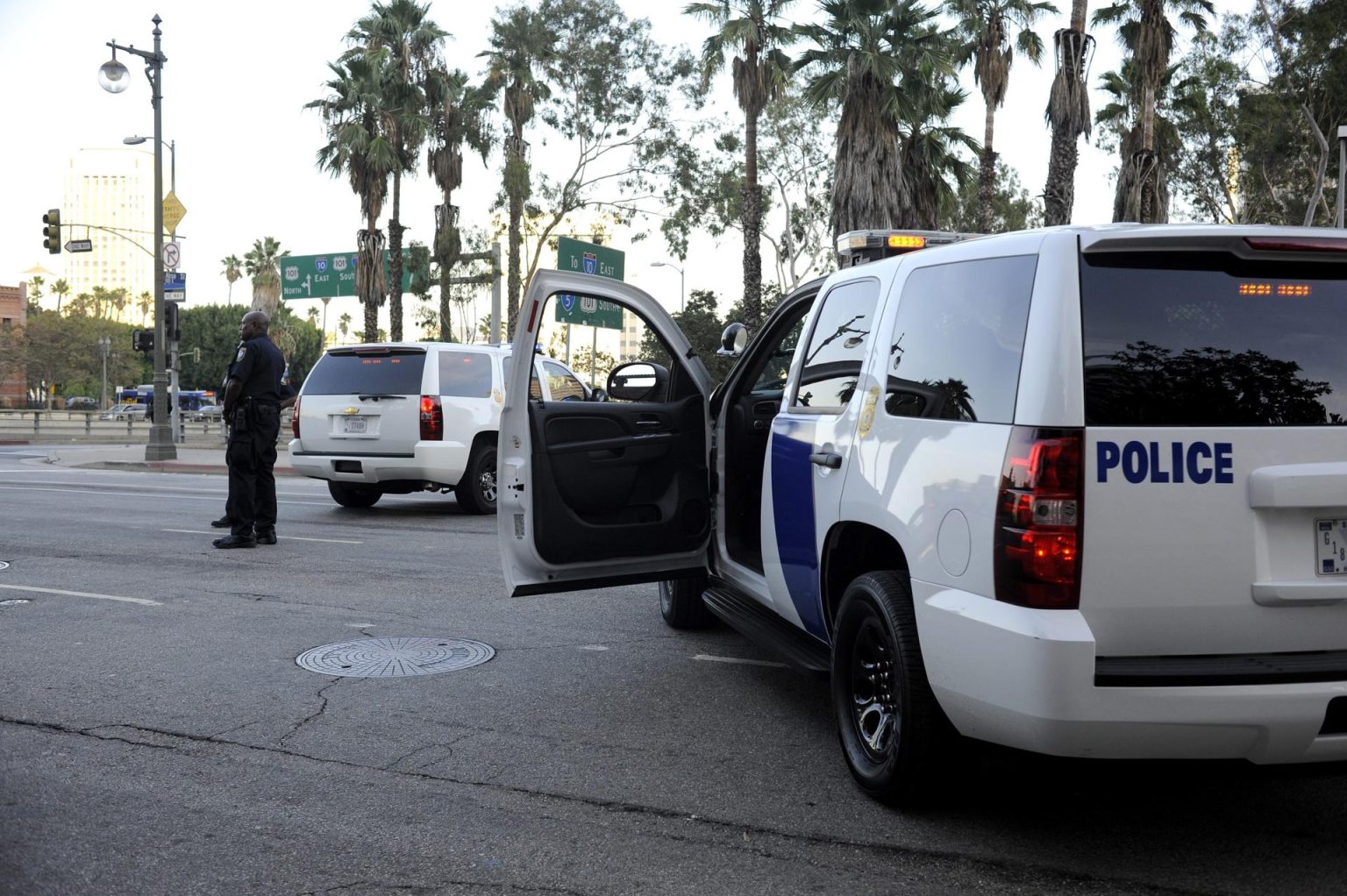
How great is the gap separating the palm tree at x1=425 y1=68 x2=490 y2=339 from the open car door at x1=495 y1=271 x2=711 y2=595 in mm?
32557

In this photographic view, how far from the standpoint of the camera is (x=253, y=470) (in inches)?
411

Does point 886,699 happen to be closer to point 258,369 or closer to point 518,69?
point 258,369

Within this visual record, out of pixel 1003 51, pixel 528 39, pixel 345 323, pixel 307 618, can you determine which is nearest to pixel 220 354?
pixel 345 323

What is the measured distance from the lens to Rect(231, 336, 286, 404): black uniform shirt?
33.0ft

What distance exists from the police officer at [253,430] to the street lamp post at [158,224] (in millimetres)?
16322

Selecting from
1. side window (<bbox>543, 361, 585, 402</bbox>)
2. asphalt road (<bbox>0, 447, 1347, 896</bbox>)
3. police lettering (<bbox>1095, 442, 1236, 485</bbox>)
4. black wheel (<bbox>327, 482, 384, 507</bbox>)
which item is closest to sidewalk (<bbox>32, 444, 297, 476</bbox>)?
black wheel (<bbox>327, 482, 384, 507</bbox>)

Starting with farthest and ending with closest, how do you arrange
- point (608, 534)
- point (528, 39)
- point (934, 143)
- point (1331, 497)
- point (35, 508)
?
1. point (528, 39)
2. point (934, 143)
3. point (35, 508)
4. point (608, 534)
5. point (1331, 497)

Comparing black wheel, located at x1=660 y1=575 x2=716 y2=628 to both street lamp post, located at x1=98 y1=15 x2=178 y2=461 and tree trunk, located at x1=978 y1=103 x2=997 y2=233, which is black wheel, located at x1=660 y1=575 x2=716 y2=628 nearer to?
street lamp post, located at x1=98 y1=15 x2=178 y2=461

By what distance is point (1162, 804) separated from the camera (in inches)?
163

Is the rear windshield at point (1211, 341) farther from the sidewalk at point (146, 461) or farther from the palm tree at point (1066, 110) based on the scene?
the palm tree at point (1066, 110)

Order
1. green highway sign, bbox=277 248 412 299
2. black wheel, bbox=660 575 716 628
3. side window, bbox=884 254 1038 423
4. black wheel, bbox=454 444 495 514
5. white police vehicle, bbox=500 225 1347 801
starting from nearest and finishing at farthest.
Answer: white police vehicle, bbox=500 225 1347 801 → side window, bbox=884 254 1038 423 → black wheel, bbox=660 575 716 628 → black wheel, bbox=454 444 495 514 → green highway sign, bbox=277 248 412 299

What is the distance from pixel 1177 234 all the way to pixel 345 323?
119 metres

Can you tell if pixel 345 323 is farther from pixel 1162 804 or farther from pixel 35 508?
pixel 1162 804

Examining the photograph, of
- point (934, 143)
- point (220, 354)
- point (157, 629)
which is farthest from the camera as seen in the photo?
point (220, 354)
